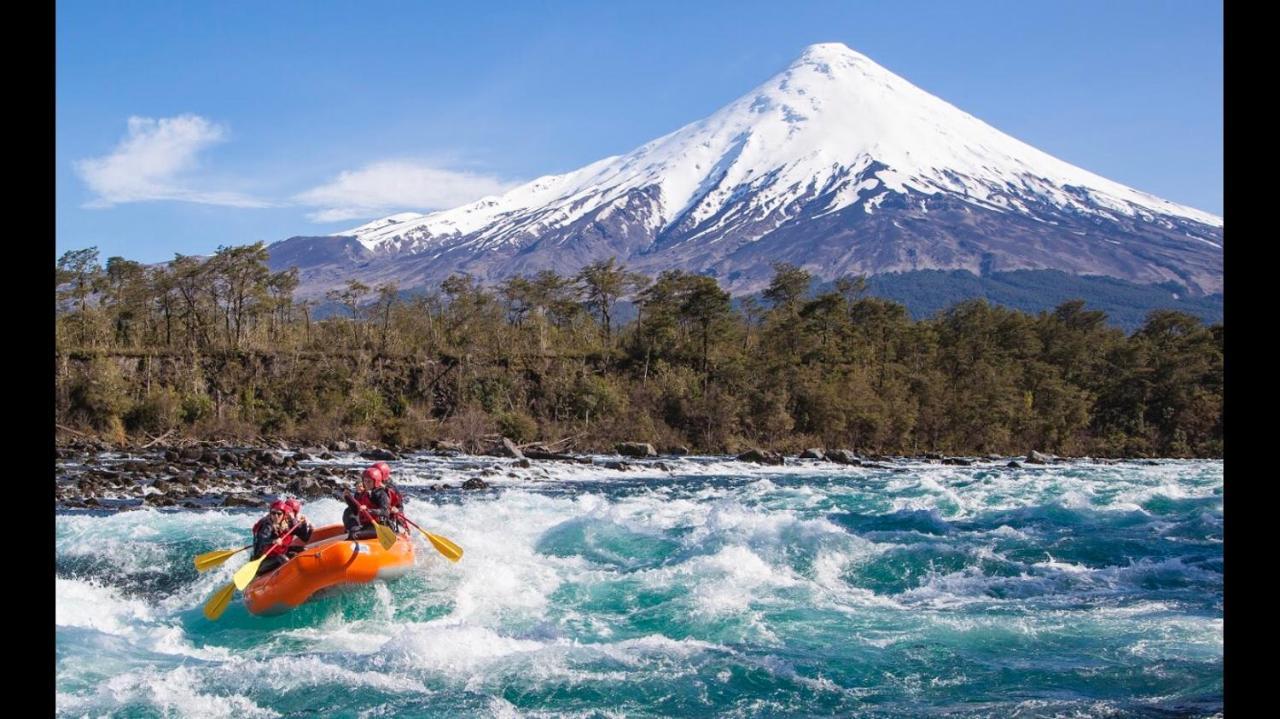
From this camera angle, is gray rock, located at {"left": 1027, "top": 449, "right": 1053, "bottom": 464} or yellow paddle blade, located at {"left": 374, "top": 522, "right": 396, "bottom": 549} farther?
gray rock, located at {"left": 1027, "top": 449, "right": 1053, "bottom": 464}

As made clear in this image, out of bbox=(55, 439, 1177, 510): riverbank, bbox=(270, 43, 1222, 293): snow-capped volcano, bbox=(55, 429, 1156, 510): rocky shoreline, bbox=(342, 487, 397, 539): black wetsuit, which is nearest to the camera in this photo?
bbox=(342, 487, 397, 539): black wetsuit

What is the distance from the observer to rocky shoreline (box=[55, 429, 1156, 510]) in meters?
19.5

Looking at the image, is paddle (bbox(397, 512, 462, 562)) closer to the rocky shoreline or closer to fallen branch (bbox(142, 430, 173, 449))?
the rocky shoreline

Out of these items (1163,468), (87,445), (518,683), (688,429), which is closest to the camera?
(518,683)

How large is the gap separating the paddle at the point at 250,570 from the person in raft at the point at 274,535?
29 millimetres

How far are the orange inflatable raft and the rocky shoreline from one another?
325 inches

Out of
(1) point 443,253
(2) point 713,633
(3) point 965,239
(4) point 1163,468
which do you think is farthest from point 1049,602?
(1) point 443,253

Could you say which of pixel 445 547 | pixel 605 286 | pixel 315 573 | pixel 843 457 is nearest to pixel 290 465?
pixel 445 547

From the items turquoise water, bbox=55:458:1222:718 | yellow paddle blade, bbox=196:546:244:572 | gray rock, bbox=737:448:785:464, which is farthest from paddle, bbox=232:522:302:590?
gray rock, bbox=737:448:785:464

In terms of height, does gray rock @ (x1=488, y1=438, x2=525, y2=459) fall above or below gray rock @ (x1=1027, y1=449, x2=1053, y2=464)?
above
